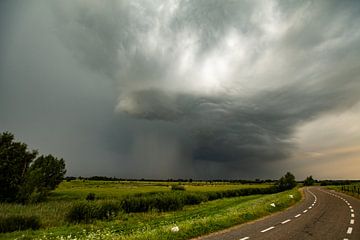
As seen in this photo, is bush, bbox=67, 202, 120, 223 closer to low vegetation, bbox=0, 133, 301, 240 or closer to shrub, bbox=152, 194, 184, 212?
low vegetation, bbox=0, 133, 301, 240

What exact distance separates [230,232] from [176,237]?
3.26 metres

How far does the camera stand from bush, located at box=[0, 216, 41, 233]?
32750 millimetres

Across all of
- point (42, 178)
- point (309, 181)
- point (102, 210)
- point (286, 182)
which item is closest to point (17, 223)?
point (102, 210)

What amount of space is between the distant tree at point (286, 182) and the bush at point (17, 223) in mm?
106834

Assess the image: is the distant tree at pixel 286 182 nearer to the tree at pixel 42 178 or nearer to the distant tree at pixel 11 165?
the tree at pixel 42 178

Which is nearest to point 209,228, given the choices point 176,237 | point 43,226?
point 176,237

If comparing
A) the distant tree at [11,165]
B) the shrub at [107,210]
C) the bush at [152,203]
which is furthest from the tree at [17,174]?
the shrub at [107,210]

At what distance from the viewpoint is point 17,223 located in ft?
110

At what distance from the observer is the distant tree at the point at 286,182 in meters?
127

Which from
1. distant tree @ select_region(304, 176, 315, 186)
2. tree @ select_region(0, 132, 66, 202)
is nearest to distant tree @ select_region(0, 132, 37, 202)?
tree @ select_region(0, 132, 66, 202)

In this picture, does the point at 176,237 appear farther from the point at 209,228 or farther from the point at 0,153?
the point at 0,153

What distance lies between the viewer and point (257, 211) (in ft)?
80.4

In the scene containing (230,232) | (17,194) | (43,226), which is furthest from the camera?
(17,194)

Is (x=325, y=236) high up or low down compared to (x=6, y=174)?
down
